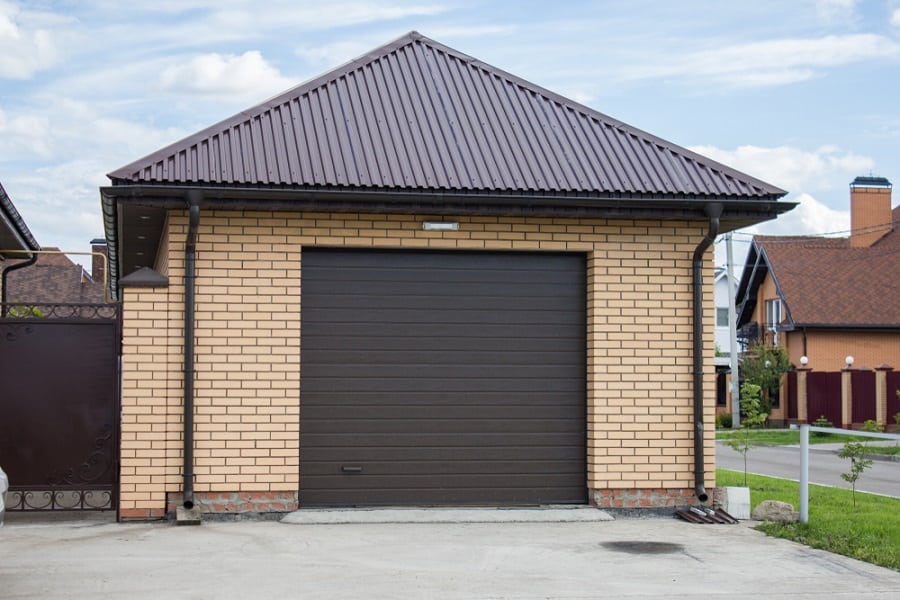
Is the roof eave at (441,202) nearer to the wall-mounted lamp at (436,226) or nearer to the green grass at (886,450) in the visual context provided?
the wall-mounted lamp at (436,226)

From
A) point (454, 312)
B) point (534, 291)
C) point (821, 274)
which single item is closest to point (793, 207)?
point (534, 291)

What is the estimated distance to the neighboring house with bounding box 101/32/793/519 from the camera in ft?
35.5

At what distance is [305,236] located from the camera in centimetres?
1114

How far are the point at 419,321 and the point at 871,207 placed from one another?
1557 inches

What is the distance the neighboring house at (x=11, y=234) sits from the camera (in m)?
13.0

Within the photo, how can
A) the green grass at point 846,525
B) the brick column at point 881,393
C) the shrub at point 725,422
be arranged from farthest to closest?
1. the shrub at point 725,422
2. the brick column at point 881,393
3. the green grass at point 846,525

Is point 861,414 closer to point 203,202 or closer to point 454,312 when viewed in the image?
point 454,312

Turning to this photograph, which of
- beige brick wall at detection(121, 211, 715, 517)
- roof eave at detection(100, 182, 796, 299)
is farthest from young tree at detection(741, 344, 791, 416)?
roof eave at detection(100, 182, 796, 299)

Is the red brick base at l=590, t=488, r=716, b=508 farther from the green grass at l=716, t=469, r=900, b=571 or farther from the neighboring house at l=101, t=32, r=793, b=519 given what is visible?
the green grass at l=716, t=469, r=900, b=571

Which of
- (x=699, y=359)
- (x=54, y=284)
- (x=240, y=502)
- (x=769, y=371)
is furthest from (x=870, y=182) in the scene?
(x=240, y=502)

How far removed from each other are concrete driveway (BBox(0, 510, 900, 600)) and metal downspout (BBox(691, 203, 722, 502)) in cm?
71

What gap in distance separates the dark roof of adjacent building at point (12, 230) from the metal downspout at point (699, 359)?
7.29 m

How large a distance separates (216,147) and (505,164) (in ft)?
9.22

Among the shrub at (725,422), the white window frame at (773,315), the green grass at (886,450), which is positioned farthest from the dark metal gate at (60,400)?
the white window frame at (773,315)
